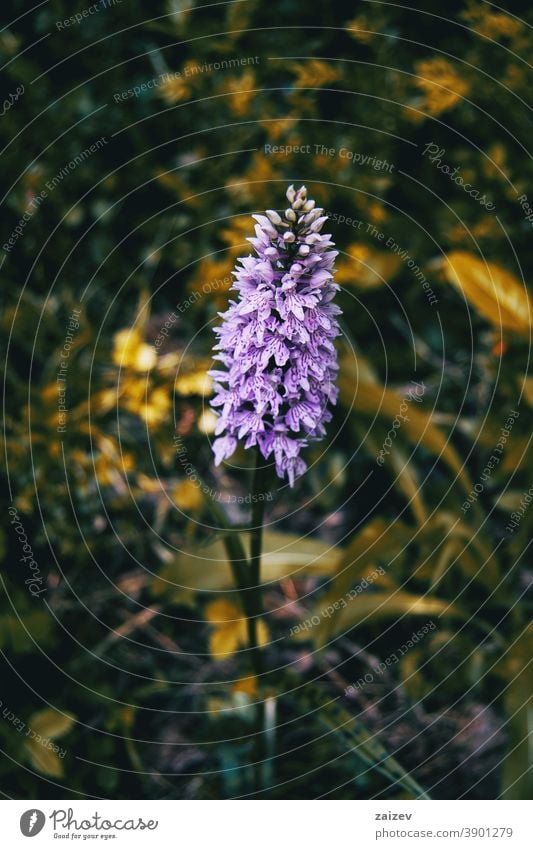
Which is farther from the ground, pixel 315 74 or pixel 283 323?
pixel 315 74

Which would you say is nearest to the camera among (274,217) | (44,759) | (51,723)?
(274,217)

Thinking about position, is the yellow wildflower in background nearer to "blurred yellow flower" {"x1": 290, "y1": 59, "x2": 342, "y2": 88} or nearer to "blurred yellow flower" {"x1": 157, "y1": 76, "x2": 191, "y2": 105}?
"blurred yellow flower" {"x1": 290, "y1": 59, "x2": 342, "y2": 88}

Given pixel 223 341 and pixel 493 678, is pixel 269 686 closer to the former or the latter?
pixel 493 678

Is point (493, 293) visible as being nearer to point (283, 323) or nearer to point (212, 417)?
point (212, 417)

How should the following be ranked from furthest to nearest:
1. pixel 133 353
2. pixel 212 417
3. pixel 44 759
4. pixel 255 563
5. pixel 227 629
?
pixel 212 417, pixel 133 353, pixel 227 629, pixel 44 759, pixel 255 563

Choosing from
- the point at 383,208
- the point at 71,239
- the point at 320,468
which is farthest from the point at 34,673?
the point at 383,208

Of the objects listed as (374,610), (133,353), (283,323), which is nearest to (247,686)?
(374,610)

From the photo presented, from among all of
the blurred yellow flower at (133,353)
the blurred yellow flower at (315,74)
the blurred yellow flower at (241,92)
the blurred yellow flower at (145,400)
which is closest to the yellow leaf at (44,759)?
the blurred yellow flower at (145,400)
